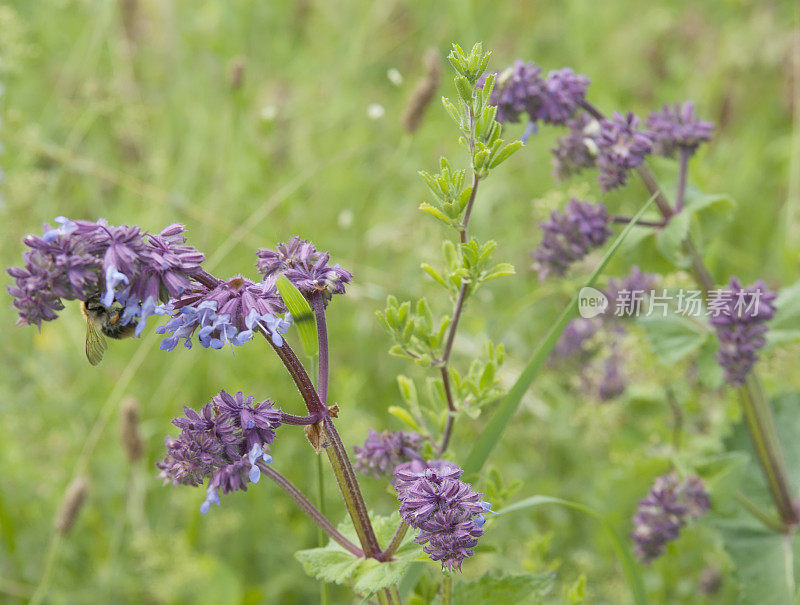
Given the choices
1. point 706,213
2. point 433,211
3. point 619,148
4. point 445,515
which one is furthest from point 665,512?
point 433,211

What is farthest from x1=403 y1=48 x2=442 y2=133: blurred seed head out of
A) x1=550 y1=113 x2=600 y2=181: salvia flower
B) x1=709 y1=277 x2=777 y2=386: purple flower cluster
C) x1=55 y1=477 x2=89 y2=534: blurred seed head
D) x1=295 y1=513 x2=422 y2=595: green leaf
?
x1=295 y1=513 x2=422 y2=595: green leaf

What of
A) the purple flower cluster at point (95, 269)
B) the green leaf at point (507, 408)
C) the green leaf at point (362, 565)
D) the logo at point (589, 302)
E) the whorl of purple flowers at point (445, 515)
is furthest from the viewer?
the logo at point (589, 302)

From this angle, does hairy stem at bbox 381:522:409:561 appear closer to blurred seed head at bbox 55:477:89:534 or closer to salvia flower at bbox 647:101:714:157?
blurred seed head at bbox 55:477:89:534

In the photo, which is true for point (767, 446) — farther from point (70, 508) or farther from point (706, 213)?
point (70, 508)

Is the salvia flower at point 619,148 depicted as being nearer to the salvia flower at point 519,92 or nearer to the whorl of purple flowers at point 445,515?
the salvia flower at point 519,92

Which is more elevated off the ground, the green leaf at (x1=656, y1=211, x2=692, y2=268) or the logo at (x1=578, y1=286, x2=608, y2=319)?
the green leaf at (x1=656, y1=211, x2=692, y2=268)

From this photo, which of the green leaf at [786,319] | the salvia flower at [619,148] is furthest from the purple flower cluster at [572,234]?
the green leaf at [786,319]
